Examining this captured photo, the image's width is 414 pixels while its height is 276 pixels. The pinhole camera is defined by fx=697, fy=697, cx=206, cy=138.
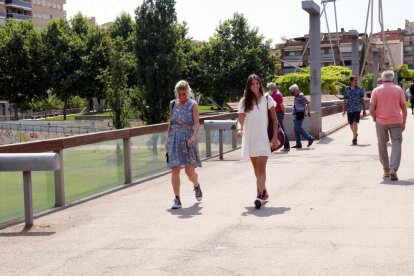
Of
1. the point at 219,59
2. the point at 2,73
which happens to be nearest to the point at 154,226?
the point at 2,73

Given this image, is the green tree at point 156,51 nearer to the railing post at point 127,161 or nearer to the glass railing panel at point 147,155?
the glass railing panel at point 147,155

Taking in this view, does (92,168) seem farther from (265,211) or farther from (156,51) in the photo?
(156,51)

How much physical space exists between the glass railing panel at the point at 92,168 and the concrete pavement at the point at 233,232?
0.92 ft

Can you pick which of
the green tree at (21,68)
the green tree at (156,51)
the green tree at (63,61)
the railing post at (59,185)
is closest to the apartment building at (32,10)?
the green tree at (21,68)

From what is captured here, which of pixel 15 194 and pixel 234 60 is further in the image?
pixel 234 60

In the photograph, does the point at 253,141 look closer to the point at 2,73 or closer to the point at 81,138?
the point at 81,138

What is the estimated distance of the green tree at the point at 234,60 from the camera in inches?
2899

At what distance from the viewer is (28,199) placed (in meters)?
7.82

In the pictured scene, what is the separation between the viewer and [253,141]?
27.9 ft

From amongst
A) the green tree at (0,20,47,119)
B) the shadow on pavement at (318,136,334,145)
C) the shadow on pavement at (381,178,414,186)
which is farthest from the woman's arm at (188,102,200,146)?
the green tree at (0,20,47,119)

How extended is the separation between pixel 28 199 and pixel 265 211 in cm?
271

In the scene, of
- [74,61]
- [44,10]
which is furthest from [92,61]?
[44,10]

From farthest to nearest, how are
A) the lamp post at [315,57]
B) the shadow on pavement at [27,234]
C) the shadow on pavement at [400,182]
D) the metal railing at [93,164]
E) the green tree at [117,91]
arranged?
1. the green tree at [117,91]
2. the lamp post at [315,57]
3. the shadow on pavement at [400,182]
4. the metal railing at [93,164]
5. the shadow on pavement at [27,234]

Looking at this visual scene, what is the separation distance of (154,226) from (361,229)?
→ 84.8 inches
